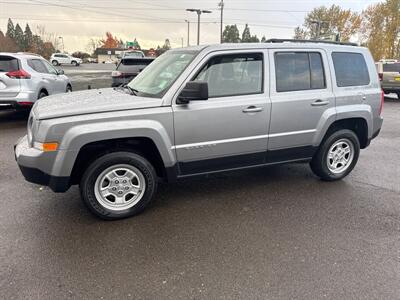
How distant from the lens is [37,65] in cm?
868

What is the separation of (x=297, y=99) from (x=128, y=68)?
9.04 m

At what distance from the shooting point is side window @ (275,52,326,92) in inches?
159

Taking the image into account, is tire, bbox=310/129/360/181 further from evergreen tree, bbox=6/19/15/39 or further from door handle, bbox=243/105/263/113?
evergreen tree, bbox=6/19/15/39

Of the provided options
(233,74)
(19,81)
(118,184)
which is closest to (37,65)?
(19,81)

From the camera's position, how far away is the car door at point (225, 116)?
11.8 feet

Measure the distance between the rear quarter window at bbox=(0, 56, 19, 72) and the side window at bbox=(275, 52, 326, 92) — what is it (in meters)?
6.73

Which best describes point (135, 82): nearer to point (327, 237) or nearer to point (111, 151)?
point (111, 151)

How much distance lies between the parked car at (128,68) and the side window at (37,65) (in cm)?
283

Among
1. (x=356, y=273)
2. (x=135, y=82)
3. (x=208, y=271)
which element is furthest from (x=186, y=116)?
(x=356, y=273)

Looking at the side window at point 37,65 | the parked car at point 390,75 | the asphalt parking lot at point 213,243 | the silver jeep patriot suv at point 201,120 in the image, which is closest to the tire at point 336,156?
the silver jeep patriot suv at point 201,120

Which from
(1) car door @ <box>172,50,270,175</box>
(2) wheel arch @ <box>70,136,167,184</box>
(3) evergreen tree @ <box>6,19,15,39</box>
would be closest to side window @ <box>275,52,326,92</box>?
(1) car door @ <box>172,50,270,175</box>

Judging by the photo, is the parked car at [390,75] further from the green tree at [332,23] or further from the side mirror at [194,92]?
the green tree at [332,23]

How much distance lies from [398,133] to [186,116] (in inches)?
273

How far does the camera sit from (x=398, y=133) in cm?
811
